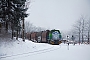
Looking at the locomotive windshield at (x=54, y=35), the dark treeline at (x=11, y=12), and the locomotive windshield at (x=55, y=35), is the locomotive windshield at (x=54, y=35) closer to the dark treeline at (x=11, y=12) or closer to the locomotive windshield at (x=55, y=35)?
the locomotive windshield at (x=55, y=35)

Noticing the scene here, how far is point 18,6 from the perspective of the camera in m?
23.0

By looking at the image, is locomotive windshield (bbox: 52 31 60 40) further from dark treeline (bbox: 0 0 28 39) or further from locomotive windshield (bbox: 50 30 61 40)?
dark treeline (bbox: 0 0 28 39)

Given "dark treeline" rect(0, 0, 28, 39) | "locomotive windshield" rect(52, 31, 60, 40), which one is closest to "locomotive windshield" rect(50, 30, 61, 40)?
"locomotive windshield" rect(52, 31, 60, 40)

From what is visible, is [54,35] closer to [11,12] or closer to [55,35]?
[55,35]

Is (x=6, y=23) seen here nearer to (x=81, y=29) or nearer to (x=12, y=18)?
(x=12, y=18)

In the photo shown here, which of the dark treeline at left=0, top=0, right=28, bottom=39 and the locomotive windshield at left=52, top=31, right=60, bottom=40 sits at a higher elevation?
the dark treeline at left=0, top=0, right=28, bottom=39

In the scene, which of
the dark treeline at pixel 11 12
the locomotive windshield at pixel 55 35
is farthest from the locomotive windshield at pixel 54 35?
the dark treeline at pixel 11 12

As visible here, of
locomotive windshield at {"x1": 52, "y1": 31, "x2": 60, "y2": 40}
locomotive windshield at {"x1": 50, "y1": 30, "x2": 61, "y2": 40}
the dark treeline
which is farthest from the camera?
locomotive windshield at {"x1": 52, "y1": 31, "x2": 60, "y2": 40}

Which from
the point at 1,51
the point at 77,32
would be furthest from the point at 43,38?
the point at 1,51

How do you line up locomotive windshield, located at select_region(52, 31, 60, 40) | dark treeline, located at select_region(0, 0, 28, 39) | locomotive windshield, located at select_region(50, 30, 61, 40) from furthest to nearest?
locomotive windshield, located at select_region(52, 31, 60, 40) < locomotive windshield, located at select_region(50, 30, 61, 40) < dark treeline, located at select_region(0, 0, 28, 39)

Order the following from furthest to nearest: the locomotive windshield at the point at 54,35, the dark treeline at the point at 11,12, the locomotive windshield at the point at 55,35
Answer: the locomotive windshield at the point at 55,35
the locomotive windshield at the point at 54,35
the dark treeline at the point at 11,12

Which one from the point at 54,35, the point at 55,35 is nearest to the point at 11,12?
the point at 54,35

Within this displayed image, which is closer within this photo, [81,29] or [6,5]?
[6,5]

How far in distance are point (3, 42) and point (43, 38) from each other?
30422mm
